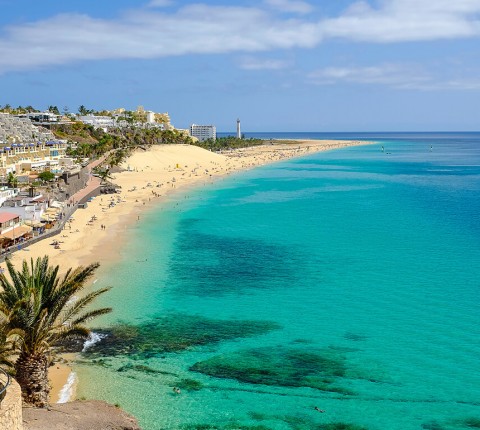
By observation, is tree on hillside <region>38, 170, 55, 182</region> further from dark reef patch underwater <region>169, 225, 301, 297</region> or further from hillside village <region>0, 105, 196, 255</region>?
dark reef patch underwater <region>169, 225, 301, 297</region>

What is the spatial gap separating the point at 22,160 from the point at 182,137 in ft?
270

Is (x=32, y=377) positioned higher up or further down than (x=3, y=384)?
further down

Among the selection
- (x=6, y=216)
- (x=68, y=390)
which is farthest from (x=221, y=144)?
(x=68, y=390)

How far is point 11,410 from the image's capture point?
1123 cm

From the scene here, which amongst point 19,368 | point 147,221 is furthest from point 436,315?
point 147,221

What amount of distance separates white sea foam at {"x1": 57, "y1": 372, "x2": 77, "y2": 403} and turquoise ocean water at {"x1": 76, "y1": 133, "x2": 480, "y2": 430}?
0.39 meters

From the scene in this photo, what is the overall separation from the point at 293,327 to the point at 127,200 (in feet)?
149

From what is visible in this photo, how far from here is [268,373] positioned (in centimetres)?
2247

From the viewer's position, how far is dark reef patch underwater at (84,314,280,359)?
24.4m

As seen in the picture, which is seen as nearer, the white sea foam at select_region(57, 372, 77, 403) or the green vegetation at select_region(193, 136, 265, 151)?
the white sea foam at select_region(57, 372, 77, 403)

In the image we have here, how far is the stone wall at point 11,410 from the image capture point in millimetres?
10966

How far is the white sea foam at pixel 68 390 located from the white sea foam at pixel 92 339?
8.05 ft

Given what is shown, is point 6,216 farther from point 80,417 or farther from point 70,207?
point 80,417

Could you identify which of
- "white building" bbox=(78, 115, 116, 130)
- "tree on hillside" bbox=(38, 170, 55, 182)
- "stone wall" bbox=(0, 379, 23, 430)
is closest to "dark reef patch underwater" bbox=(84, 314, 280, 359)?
"stone wall" bbox=(0, 379, 23, 430)
